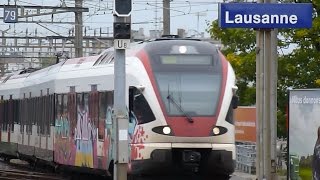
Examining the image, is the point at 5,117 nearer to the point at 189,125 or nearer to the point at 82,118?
the point at 82,118

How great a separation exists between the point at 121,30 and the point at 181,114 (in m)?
2.04

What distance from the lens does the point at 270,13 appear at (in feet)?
50.2

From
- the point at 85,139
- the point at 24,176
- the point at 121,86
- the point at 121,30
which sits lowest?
the point at 24,176

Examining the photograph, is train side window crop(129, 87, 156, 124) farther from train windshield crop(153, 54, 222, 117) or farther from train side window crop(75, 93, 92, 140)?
train side window crop(75, 93, 92, 140)

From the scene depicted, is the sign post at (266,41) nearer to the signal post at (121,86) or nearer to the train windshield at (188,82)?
the train windshield at (188,82)

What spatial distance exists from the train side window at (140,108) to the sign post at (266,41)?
6.90 feet

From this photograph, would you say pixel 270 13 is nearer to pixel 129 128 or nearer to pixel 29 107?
pixel 129 128

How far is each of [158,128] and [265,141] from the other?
211cm

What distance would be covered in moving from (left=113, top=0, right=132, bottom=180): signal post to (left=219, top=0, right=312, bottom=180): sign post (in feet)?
6.01

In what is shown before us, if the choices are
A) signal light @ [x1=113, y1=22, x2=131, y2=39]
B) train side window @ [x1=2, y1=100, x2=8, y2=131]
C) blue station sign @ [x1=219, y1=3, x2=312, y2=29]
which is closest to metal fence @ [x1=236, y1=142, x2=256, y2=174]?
train side window @ [x1=2, y1=100, x2=8, y2=131]

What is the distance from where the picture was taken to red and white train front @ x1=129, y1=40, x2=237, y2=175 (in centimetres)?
1555

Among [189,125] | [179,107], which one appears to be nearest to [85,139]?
[179,107]

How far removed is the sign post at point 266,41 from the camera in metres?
15.2

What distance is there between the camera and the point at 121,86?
14672 mm
